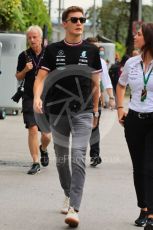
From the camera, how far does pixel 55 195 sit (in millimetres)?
8070

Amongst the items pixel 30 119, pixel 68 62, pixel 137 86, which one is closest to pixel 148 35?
pixel 137 86

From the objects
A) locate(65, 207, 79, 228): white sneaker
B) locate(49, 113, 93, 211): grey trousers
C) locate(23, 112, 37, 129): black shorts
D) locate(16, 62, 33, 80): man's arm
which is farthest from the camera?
locate(23, 112, 37, 129): black shorts

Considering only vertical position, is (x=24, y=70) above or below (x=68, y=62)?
below

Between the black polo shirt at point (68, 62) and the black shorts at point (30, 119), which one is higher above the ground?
the black polo shirt at point (68, 62)

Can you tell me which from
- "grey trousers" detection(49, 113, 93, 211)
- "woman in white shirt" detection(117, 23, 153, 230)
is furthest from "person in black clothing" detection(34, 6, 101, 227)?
"woman in white shirt" detection(117, 23, 153, 230)

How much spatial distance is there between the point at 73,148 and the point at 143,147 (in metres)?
0.63

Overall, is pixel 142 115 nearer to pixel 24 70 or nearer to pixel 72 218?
pixel 72 218

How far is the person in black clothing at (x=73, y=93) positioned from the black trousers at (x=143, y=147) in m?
0.45

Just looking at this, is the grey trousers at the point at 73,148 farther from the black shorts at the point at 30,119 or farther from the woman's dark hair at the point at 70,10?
the black shorts at the point at 30,119

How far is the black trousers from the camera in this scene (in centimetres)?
632

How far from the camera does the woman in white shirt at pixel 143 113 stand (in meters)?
6.29

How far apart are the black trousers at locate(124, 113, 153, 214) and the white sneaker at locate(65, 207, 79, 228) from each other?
2.04 ft

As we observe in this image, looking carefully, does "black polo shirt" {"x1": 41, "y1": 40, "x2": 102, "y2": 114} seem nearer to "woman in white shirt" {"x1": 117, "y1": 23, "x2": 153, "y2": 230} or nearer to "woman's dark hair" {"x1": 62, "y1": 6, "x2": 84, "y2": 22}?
"woman's dark hair" {"x1": 62, "y1": 6, "x2": 84, "y2": 22}

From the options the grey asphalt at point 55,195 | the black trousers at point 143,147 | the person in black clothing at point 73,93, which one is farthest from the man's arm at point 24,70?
the black trousers at point 143,147
